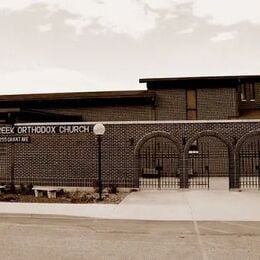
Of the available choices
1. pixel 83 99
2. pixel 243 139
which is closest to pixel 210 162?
pixel 243 139

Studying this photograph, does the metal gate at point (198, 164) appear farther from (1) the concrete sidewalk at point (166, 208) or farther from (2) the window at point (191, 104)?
(1) the concrete sidewalk at point (166, 208)

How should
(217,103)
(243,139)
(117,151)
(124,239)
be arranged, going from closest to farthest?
(124,239), (243,139), (117,151), (217,103)

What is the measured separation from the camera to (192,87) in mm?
31281

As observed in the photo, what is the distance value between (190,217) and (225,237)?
3.13 metres

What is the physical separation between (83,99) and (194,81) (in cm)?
786

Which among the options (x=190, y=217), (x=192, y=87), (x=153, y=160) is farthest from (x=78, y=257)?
(x=192, y=87)

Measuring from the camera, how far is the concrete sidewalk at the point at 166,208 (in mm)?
14039

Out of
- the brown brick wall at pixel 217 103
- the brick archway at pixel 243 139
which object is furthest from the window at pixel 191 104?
the brick archway at pixel 243 139

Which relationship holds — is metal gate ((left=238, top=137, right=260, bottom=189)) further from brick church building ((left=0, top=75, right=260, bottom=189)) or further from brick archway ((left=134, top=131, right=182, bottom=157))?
brick archway ((left=134, top=131, right=182, bottom=157))

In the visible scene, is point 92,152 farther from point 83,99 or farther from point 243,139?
point 83,99

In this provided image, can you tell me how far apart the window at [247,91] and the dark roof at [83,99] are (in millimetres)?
9043

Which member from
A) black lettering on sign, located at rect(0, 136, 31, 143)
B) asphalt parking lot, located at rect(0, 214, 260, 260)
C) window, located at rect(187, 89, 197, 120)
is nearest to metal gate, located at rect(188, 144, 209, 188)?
window, located at rect(187, 89, 197, 120)

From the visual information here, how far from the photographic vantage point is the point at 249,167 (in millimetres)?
25812

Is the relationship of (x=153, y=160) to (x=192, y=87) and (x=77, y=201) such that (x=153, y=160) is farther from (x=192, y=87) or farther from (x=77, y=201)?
(x=77, y=201)
